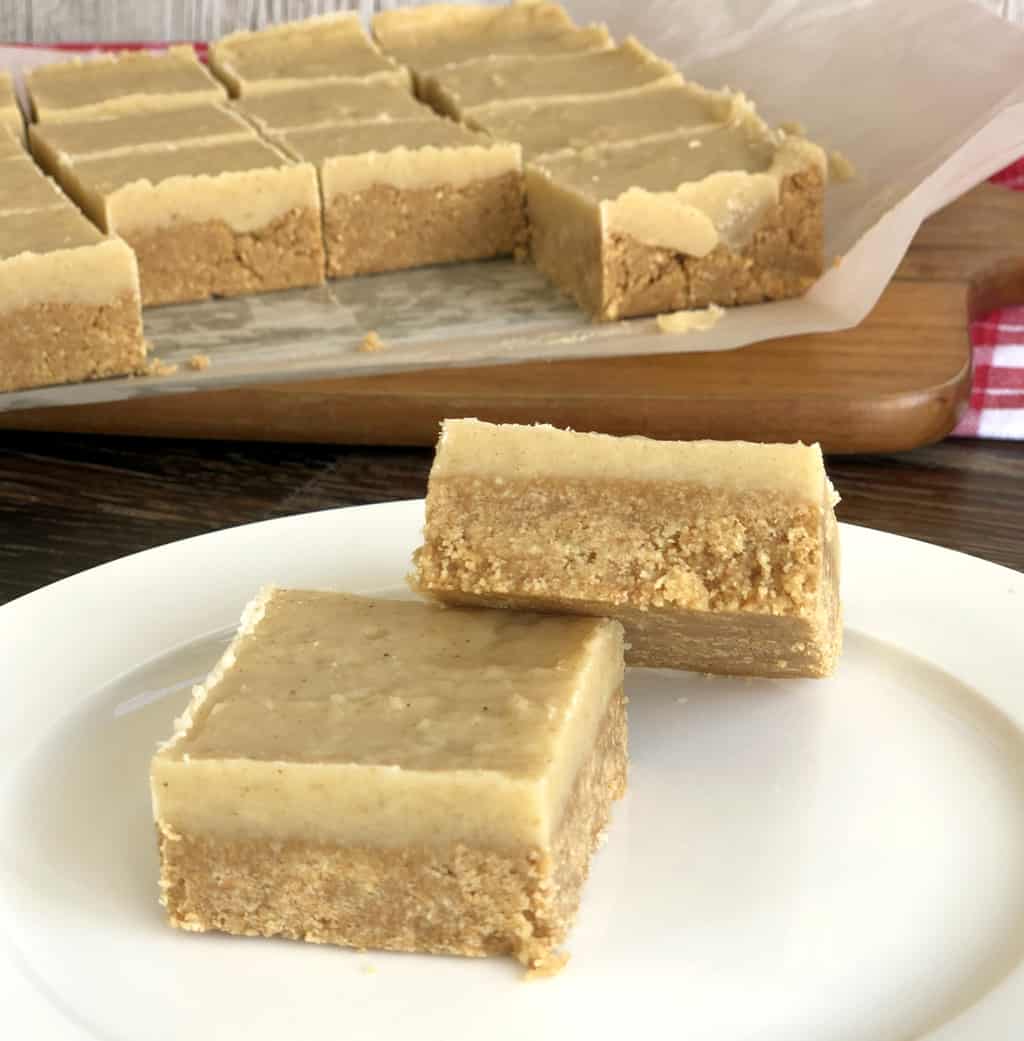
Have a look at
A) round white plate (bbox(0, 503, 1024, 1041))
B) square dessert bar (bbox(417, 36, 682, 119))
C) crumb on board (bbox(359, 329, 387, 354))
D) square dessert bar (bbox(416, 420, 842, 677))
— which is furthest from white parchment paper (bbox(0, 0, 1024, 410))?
square dessert bar (bbox(416, 420, 842, 677))

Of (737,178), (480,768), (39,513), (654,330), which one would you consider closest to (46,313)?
(39,513)

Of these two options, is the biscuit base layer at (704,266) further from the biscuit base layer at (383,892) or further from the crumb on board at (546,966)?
the crumb on board at (546,966)

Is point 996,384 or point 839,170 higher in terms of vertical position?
point 839,170

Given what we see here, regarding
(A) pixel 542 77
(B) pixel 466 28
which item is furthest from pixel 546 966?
(B) pixel 466 28

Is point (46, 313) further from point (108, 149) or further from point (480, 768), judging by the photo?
point (480, 768)

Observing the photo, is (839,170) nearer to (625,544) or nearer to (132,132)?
(132,132)

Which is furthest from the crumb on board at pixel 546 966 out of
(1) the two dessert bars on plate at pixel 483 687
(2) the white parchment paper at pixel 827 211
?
(2) the white parchment paper at pixel 827 211

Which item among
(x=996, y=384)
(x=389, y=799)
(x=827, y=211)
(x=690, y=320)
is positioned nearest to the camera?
(x=389, y=799)
